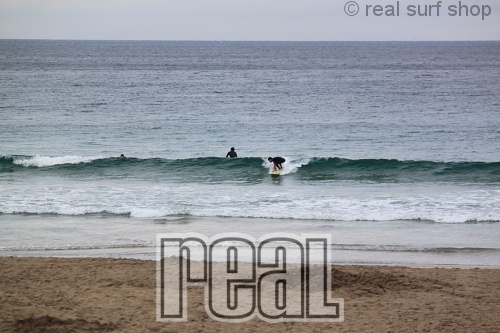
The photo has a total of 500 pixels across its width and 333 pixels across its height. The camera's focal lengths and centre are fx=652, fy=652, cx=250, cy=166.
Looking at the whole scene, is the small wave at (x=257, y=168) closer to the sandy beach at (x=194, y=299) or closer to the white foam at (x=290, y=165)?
the white foam at (x=290, y=165)

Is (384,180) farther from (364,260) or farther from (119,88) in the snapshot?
(119,88)

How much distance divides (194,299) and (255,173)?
54.2 ft

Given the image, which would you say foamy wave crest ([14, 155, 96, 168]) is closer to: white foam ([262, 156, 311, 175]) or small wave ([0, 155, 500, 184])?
small wave ([0, 155, 500, 184])

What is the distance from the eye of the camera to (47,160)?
96.6ft

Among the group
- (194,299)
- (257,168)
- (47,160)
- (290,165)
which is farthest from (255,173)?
(194,299)

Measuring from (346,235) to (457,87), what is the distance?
2135 inches

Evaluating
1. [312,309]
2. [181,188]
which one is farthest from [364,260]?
[181,188]

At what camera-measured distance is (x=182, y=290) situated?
1154cm

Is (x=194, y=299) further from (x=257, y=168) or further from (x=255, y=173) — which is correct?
(x=257, y=168)

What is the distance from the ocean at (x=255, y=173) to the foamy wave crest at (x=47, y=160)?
7 centimetres

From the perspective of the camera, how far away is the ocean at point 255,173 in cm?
1670

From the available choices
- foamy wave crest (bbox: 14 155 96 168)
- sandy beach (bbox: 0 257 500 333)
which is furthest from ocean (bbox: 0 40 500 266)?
sandy beach (bbox: 0 257 500 333)

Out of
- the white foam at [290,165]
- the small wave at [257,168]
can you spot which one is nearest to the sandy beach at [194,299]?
the small wave at [257,168]

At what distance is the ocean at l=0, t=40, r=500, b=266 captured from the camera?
16703mm
